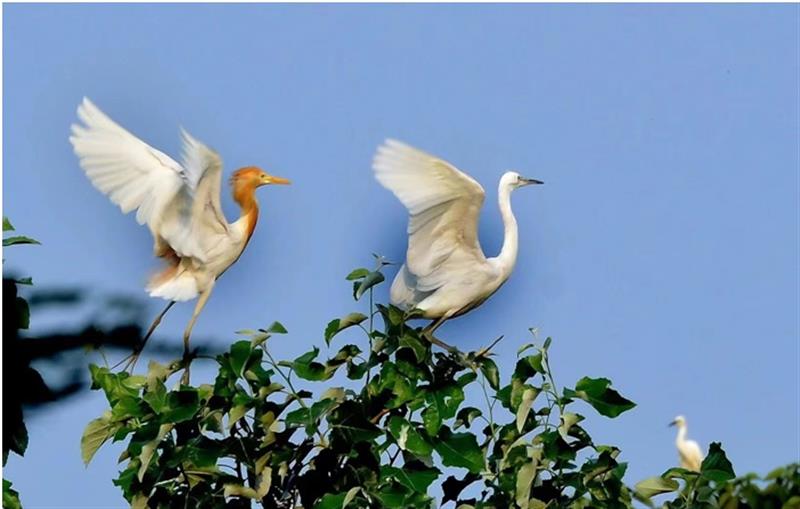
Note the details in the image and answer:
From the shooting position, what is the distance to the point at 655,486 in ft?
10.5

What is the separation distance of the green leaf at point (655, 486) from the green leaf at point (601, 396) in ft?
0.50

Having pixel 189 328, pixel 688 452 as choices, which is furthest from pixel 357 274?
pixel 688 452

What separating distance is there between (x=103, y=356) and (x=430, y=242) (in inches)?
47.0

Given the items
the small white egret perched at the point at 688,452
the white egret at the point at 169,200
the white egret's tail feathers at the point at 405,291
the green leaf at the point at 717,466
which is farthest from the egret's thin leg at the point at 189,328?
the small white egret perched at the point at 688,452

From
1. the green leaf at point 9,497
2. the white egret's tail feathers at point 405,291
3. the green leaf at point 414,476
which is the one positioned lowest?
the green leaf at point 9,497

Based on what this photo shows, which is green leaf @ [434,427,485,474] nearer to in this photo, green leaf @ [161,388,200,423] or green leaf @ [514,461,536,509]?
green leaf @ [514,461,536,509]

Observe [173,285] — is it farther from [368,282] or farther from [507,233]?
[368,282]

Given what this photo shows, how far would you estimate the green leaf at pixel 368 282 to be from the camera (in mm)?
3312

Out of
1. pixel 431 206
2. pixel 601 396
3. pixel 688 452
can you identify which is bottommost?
pixel 688 452

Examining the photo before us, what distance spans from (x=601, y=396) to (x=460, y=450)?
301mm

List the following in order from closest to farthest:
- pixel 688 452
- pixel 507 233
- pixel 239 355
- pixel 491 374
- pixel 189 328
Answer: pixel 239 355 < pixel 491 374 < pixel 189 328 < pixel 507 233 < pixel 688 452

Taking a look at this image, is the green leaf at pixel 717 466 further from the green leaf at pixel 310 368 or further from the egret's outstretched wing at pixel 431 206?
the egret's outstretched wing at pixel 431 206

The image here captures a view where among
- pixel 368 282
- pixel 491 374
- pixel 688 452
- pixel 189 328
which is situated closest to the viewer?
pixel 368 282

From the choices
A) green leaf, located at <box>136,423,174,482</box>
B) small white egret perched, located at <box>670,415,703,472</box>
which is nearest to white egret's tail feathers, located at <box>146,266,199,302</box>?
green leaf, located at <box>136,423,174,482</box>
